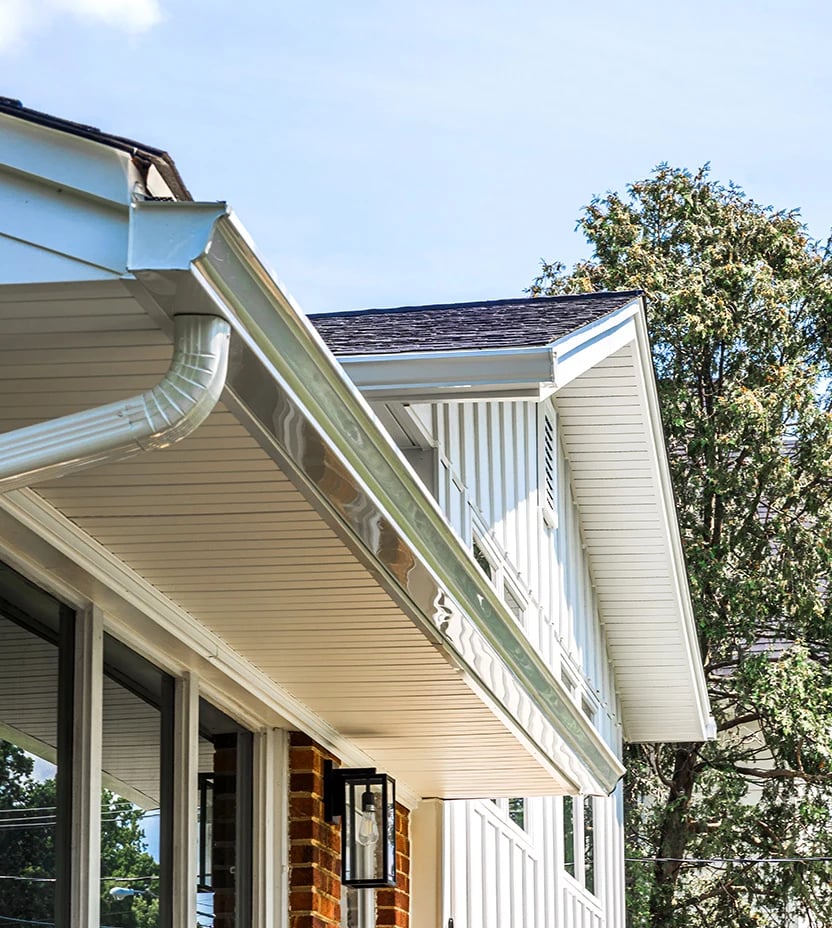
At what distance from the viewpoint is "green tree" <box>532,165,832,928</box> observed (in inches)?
741

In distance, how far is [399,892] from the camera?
28.6 ft

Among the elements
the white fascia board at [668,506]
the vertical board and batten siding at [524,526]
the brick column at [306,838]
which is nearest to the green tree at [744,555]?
the white fascia board at [668,506]

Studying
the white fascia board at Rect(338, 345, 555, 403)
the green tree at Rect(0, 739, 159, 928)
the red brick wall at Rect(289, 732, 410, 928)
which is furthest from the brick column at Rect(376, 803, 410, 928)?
the green tree at Rect(0, 739, 159, 928)

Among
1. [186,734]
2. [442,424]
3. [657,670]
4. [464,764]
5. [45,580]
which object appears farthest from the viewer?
[657,670]

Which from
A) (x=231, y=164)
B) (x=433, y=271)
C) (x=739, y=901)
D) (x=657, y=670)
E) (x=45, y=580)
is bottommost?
(x=739, y=901)

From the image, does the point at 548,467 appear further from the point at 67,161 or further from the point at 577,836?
the point at 67,161

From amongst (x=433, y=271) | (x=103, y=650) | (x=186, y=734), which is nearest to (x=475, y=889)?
(x=186, y=734)

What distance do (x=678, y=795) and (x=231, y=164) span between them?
4235 centimetres

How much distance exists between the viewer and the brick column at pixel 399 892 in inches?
337

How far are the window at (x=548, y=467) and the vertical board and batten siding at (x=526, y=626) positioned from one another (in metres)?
0.07

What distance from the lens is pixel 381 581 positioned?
4.90 m

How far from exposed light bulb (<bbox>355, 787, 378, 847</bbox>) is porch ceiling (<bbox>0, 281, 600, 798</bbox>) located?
0.28 meters

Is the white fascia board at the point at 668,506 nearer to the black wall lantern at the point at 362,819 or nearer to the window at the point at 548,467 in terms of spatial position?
the window at the point at 548,467

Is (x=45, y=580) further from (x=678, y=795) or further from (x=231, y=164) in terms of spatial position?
(x=231, y=164)
